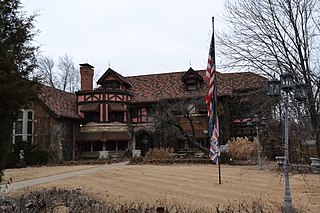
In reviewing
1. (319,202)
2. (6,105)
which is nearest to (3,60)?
(6,105)

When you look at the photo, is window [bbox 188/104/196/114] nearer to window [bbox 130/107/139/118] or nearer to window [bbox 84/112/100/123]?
window [bbox 130/107/139/118]

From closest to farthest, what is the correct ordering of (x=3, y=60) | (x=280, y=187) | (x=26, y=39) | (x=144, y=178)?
(x=3, y=60) → (x=26, y=39) → (x=280, y=187) → (x=144, y=178)

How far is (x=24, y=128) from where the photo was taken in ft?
98.2

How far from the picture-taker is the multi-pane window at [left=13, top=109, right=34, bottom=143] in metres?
29.4

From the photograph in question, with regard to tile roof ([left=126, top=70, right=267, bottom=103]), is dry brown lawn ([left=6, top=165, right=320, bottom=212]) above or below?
below

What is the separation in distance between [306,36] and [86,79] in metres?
25.5

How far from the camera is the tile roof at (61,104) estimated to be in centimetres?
3070

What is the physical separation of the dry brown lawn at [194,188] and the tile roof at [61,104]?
50.7 feet

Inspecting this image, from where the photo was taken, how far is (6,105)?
9.34m

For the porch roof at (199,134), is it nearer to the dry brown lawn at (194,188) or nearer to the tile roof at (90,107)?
the tile roof at (90,107)

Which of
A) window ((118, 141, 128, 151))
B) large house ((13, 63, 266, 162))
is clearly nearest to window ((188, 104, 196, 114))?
large house ((13, 63, 266, 162))

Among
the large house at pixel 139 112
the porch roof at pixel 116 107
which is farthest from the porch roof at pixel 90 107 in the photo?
the porch roof at pixel 116 107

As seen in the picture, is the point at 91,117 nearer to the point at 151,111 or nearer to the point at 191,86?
the point at 151,111

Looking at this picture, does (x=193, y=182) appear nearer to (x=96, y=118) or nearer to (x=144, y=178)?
(x=144, y=178)
